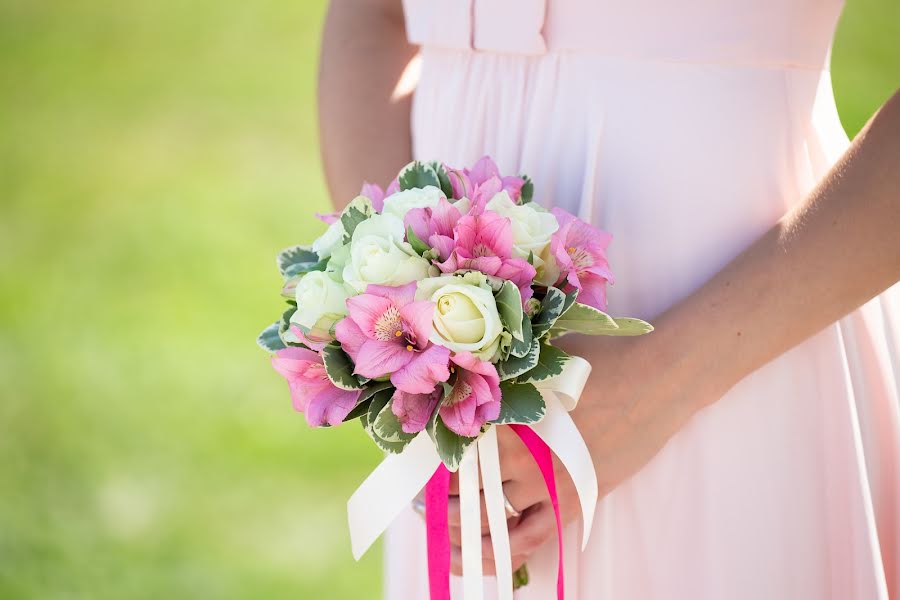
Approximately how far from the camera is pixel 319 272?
1144mm

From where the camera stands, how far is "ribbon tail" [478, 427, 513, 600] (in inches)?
46.8

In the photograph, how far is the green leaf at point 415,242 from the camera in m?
1.12

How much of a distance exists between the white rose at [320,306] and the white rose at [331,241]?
3.2 inches

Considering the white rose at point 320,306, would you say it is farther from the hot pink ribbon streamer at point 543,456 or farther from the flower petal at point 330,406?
the hot pink ribbon streamer at point 543,456

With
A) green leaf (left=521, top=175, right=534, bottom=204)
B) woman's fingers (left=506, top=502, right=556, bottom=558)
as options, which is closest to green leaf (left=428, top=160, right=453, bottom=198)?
green leaf (left=521, top=175, right=534, bottom=204)

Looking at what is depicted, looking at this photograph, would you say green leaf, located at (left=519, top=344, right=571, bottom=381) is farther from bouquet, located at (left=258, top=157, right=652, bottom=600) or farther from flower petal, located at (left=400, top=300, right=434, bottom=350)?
flower petal, located at (left=400, top=300, right=434, bottom=350)

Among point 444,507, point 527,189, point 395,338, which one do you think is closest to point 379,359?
point 395,338

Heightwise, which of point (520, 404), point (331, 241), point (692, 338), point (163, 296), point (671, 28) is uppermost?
point (163, 296)

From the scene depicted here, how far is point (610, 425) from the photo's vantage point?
49.0 inches

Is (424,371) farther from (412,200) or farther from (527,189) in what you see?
(527,189)

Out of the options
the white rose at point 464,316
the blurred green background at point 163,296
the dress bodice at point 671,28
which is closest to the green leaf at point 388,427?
the white rose at point 464,316

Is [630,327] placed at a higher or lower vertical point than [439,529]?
higher

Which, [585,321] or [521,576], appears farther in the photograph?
[521,576]

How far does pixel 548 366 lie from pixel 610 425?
17 centimetres
